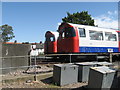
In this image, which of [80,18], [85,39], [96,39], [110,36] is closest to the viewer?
[85,39]

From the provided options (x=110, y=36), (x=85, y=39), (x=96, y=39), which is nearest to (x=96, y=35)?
(x=96, y=39)

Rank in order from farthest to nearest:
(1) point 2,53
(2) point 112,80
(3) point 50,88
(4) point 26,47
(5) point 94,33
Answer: (5) point 94,33 → (4) point 26,47 → (1) point 2,53 → (3) point 50,88 → (2) point 112,80

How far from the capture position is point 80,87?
19.1 ft

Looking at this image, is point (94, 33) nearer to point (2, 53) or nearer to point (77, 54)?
point (77, 54)

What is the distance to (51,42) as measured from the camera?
1523 cm

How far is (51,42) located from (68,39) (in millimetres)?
3826

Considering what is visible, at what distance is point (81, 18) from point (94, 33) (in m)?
26.6

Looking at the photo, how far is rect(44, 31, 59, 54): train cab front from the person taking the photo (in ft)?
49.1

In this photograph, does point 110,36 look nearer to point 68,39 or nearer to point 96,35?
point 96,35

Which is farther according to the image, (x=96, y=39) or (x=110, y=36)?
(x=110, y=36)

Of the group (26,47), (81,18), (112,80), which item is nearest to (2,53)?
(26,47)

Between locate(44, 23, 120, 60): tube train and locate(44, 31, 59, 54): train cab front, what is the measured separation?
2.01 meters

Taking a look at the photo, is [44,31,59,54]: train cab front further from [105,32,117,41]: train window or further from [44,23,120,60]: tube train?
[105,32,117,41]: train window

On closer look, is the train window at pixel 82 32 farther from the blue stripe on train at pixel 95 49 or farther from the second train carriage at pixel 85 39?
the blue stripe on train at pixel 95 49
